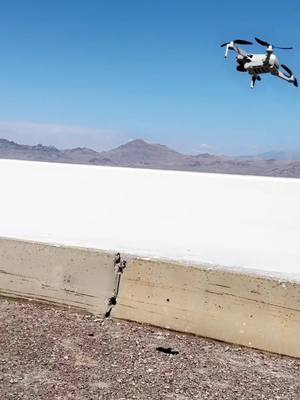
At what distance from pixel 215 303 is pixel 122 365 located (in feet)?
2.96

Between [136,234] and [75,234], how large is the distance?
1.96ft

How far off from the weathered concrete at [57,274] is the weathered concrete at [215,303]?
21cm

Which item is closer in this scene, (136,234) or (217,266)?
(217,266)

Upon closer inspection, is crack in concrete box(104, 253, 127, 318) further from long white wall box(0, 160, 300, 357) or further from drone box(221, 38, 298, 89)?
drone box(221, 38, 298, 89)

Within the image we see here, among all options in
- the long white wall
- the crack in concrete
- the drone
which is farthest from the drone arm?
the crack in concrete

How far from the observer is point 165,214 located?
5418mm

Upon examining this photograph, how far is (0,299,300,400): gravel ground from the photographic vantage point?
3.50 m

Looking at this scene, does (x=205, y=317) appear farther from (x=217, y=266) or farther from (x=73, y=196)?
(x=73, y=196)

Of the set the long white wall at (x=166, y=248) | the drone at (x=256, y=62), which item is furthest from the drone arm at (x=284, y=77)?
the long white wall at (x=166, y=248)

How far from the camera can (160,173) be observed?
585cm

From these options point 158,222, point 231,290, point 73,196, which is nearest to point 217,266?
point 231,290

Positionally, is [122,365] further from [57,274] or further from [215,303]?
[57,274]

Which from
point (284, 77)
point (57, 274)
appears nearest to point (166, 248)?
point (57, 274)

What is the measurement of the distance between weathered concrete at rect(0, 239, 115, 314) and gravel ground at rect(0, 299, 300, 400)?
0.73 feet
